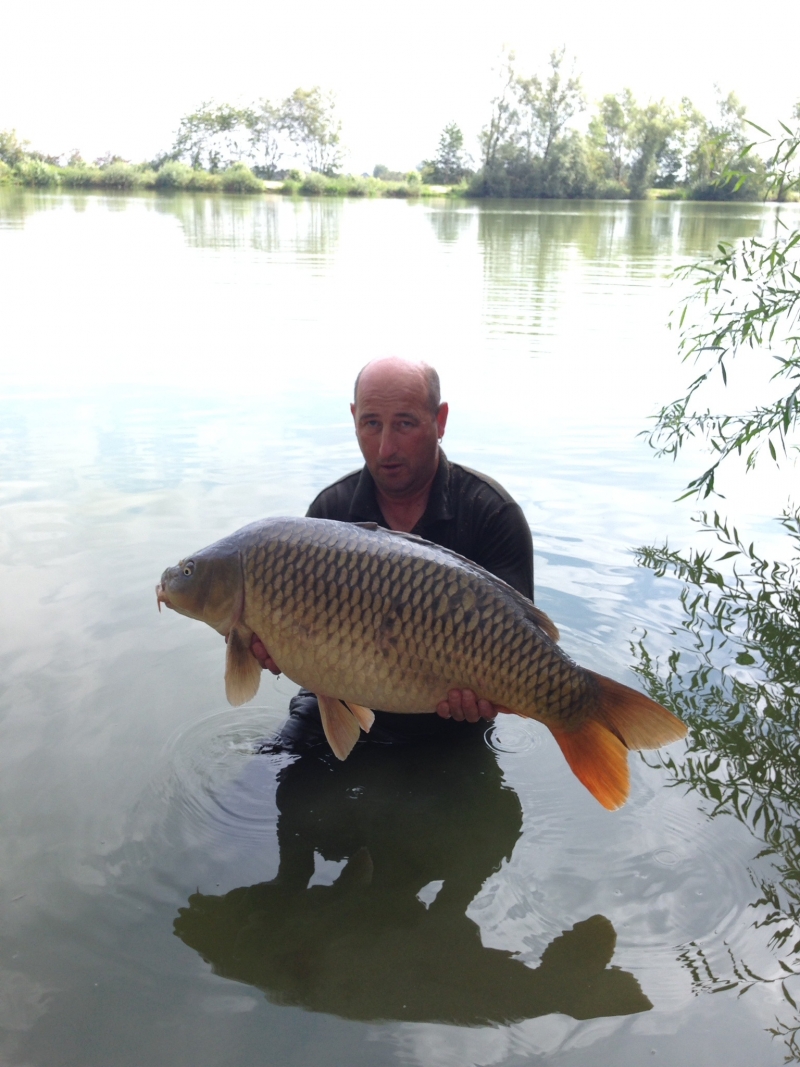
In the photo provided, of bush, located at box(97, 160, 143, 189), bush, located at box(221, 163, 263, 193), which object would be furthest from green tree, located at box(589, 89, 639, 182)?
bush, located at box(97, 160, 143, 189)

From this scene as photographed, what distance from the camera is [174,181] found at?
4397 cm

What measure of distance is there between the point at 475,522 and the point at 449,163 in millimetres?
64969

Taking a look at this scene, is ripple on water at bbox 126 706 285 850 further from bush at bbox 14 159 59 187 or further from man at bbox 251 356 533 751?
bush at bbox 14 159 59 187

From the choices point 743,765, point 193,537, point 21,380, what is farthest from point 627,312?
point 743,765

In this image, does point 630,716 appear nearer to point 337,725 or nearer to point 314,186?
point 337,725

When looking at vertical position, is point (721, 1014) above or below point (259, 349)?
below

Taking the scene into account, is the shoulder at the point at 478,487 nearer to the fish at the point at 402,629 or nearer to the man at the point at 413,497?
the man at the point at 413,497

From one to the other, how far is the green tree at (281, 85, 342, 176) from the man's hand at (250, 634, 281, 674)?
7147 centimetres

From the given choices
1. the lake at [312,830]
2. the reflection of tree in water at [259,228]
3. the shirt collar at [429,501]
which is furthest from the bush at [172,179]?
the shirt collar at [429,501]

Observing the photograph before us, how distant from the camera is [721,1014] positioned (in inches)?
66.8

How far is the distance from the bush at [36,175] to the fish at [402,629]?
4198cm

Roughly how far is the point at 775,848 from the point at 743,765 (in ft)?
1.16

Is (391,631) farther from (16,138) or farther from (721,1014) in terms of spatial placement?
(16,138)

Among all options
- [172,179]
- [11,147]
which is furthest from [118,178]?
[11,147]
